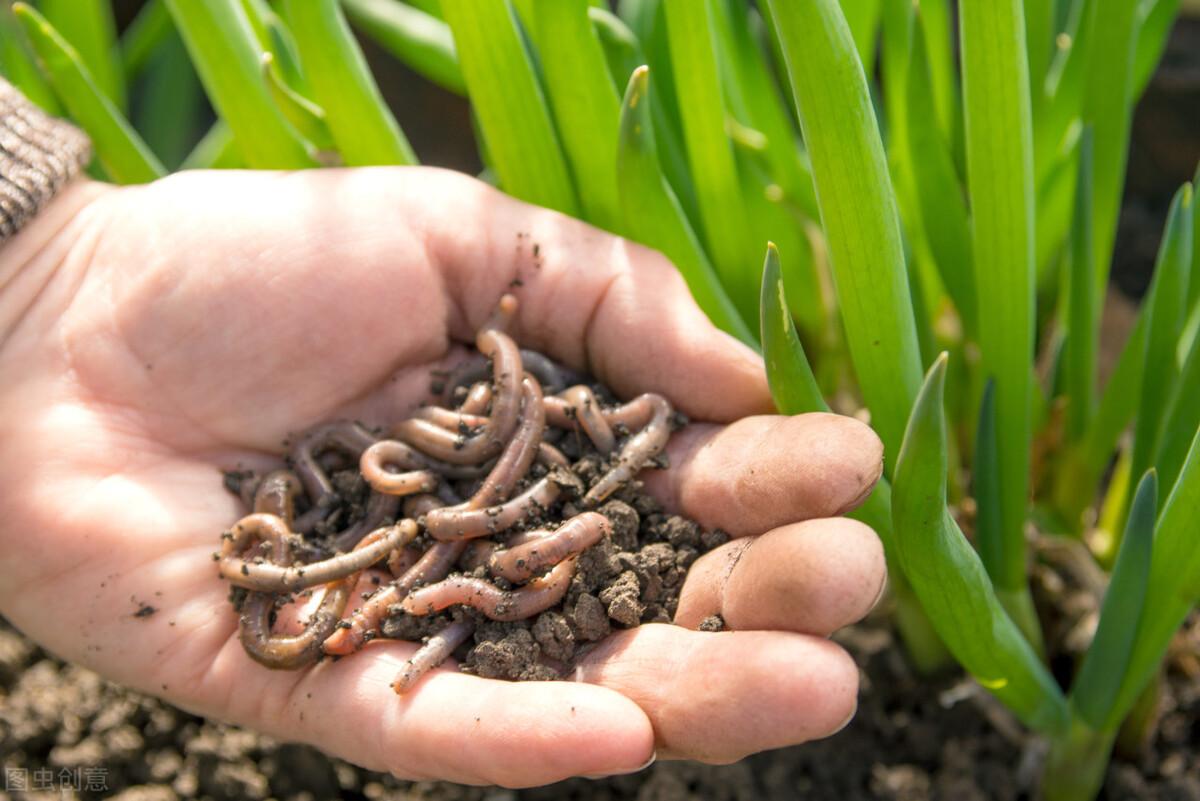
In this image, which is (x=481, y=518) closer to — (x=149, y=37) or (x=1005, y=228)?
(x=1005, y=228)

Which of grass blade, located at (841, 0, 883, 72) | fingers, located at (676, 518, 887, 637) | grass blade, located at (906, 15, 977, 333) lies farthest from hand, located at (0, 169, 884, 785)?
grass blade, located at (841, 0, 883, 72)

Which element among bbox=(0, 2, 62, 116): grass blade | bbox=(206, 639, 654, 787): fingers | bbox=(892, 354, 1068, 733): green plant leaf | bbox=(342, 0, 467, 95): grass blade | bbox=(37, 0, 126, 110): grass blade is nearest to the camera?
bbox=(892, 354, 1068, 733): green plant leaf

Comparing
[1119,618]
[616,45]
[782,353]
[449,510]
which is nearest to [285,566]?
[449,510]

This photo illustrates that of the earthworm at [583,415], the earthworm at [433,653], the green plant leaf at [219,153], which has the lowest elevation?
the earthworm at [433,653]

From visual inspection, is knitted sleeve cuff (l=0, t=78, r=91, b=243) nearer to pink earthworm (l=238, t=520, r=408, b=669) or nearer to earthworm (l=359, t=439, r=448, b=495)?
earthworm (l=359, t=439, r=448, b=495)

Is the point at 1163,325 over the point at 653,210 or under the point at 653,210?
under

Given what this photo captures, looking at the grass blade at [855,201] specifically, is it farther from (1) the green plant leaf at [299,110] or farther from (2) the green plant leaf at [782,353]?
(1) the green plant leaf at [299,110]

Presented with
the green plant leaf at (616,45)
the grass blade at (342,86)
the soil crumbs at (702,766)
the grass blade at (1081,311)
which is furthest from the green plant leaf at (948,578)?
the grass blade at (342,86)
